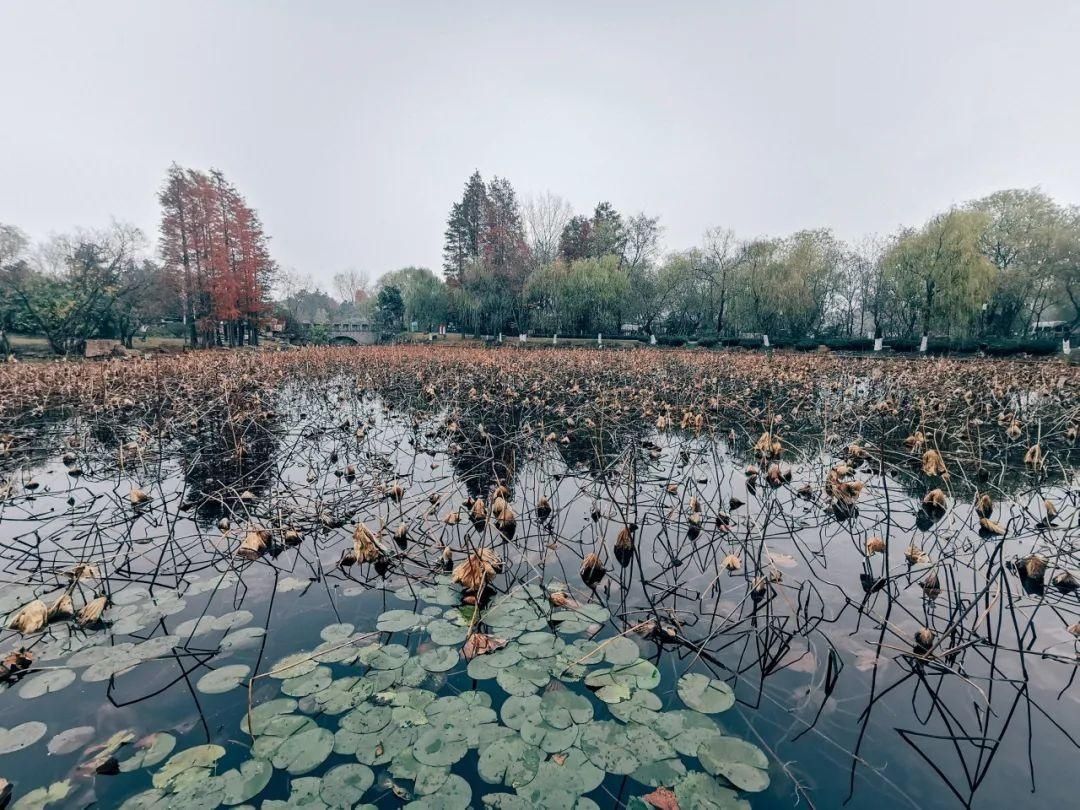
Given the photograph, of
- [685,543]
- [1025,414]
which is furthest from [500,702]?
[1025,414]

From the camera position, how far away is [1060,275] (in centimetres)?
2892

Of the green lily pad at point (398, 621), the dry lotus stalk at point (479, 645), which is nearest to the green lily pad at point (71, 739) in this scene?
the green lily pad at point (398, 621)

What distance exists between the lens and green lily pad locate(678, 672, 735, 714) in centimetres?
Result: 200

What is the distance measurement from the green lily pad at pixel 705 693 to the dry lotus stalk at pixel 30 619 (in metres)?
2.78

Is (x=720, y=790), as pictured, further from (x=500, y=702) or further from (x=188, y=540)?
(x=188, y=540)

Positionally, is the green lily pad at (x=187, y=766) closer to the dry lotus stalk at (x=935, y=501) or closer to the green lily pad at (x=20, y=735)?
the green lily pad at (x=20, y=735)

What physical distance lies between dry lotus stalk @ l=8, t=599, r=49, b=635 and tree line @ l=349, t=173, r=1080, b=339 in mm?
33966

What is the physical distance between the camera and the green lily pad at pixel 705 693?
200cm

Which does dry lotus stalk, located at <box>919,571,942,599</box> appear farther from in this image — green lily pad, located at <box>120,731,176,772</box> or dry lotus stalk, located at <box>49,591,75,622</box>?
dry lotus stalk, located at <box>49,591,75,622</box>

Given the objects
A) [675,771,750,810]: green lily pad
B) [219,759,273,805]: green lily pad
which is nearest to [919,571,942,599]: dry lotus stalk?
[675,771,750,810]: green lily pad

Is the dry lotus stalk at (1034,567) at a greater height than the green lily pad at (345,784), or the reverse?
the dry lotus stalk at (1034,567)

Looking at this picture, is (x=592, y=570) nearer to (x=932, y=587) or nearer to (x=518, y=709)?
(x=518, y=709)

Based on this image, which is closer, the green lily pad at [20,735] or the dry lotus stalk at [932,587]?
the green lily pad at [20,735]

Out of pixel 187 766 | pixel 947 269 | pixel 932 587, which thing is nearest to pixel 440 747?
pixel 187 766
